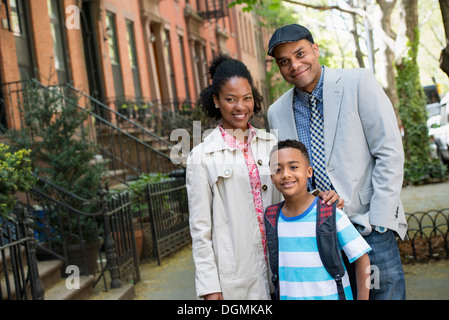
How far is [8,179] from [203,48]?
21.1 meters

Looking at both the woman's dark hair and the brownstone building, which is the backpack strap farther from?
the brownstone building

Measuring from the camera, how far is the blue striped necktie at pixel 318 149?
3.04 m

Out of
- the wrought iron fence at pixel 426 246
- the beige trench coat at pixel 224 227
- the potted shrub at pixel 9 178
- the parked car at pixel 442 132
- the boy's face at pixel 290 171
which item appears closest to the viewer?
the boy's face at pixel 290 171

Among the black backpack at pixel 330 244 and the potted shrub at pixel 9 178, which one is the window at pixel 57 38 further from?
the black backpack at pixel 330 244

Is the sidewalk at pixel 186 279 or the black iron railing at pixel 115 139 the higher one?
the black iron railing at pixel 115 139

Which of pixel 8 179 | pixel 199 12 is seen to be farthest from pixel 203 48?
pixel 8 179

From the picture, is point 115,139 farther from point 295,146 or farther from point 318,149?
point 295,146

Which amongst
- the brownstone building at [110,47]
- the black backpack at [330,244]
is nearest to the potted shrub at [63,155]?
the brownstone building at [110,47]

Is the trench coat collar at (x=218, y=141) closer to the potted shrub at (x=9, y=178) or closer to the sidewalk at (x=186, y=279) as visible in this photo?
the potted shrub at (x=9, y=178)

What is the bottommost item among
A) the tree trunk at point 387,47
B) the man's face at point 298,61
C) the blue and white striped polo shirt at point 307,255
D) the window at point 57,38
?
the blue and white striped polo shirt at point 307,255

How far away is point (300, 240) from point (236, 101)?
85 cm

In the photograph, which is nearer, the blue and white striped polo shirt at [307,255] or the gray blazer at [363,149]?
the blue and white striped polo shirt at [307,255]

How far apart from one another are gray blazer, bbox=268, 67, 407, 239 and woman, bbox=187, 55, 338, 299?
201mm

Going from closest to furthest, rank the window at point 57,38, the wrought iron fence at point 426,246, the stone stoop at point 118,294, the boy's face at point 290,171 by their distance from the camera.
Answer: the boy's face at point 290,171
the stone stoop at point 118,294
the wrought iron fence at point 426,246
the window at point 57,38
